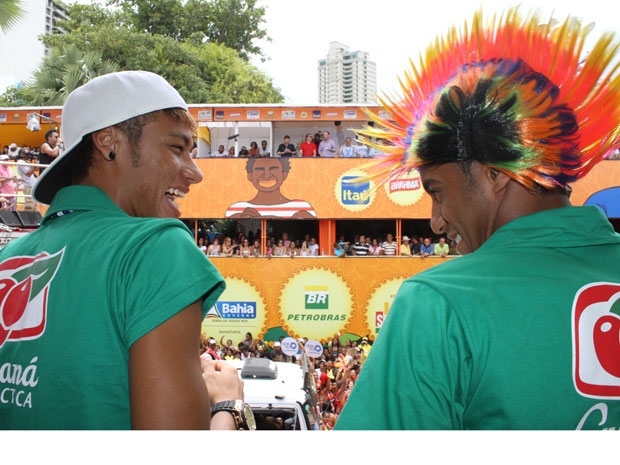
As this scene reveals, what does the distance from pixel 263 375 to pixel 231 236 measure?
38.9 ft

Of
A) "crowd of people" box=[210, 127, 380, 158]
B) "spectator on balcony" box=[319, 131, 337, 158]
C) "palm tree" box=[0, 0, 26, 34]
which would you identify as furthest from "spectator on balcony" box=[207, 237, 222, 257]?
"palm tree" box=[0, 0, 26, 34]

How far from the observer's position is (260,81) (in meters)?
22.9

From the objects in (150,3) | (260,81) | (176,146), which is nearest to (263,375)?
(176,146)

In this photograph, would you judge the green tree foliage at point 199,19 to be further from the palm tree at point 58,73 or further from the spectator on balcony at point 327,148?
the spectator on balcony at point 327,148

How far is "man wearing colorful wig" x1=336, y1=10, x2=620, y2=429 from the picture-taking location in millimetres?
833

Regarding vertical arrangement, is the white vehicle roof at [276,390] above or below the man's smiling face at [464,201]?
below

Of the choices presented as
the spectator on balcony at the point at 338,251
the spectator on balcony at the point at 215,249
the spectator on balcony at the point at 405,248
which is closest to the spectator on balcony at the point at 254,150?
the spectator on balcony at the point at 215,249

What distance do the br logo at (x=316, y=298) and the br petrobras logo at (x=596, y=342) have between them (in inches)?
508

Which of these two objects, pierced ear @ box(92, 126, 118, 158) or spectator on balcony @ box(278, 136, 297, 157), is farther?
spectator on balcony @ box(278, 136, 297, 157)

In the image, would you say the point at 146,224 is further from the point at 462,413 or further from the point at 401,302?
the point at 462,413

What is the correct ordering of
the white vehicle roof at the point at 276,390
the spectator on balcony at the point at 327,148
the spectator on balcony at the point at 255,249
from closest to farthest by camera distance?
the white vehicle roof at the point at 276,390 → the spectator on balcony at the point at 255,249 → the spectator on balcony at the point at 327,148

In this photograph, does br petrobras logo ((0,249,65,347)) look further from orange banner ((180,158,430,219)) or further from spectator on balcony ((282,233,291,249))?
orange banner ((180,158,430,219))

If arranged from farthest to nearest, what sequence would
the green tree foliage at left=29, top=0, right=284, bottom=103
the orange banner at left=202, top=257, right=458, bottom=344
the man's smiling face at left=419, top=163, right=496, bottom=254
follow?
the green tree foliage at left=29, top=0, right=284, bottom=103 → the orange banner at left=202, top=257, right=458, bottom=344 → the man's smiling face at left=419, top=163, right=496, bottom=254

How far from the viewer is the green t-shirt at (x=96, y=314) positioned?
0.91m
